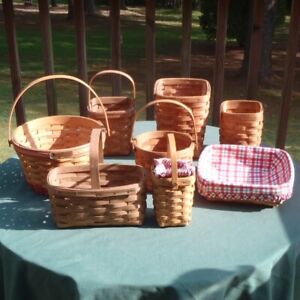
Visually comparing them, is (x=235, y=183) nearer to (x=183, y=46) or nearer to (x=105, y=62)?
(x=183, y=46)

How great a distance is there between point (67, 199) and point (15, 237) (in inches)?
7.7

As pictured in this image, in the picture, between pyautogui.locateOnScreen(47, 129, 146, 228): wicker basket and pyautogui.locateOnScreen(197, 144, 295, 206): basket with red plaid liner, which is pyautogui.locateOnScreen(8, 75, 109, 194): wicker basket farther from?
pyautogui.locateOnScreen(197, 144, 295, 206): basket with red plaid liner

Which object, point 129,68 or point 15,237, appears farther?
point 129,68

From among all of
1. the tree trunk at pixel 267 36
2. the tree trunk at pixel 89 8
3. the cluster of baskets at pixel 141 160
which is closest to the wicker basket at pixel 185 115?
the cluster of baskets at pixel 141 160

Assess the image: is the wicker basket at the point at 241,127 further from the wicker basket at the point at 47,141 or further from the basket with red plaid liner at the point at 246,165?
the wicker basket at the point at 47,141

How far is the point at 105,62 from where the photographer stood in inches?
377

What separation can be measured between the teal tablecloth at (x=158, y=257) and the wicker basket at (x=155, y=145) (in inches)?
7.2

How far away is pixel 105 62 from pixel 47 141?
25.6ft

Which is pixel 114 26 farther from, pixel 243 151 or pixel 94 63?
pixel 94 63

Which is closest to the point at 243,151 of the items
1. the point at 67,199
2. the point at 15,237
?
the point at 67,199

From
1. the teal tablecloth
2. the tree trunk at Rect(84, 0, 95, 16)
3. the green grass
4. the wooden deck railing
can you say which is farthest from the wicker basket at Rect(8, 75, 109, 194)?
the tree trunk at Rect(84, 0, 95, 16)

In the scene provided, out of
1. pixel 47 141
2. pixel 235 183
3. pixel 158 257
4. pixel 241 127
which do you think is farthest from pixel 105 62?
pixel 158 257

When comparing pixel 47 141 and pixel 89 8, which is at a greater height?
pixel 47 141

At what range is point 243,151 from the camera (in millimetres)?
1876
